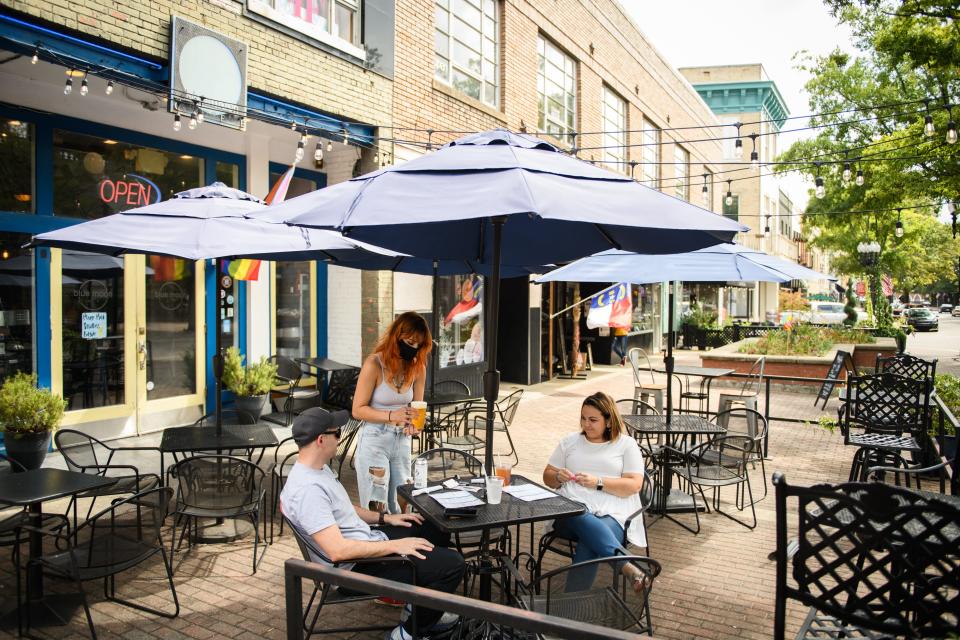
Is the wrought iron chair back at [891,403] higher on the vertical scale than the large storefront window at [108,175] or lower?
lower

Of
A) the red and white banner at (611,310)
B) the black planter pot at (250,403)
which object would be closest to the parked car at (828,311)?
the red and white banner at (611,310)

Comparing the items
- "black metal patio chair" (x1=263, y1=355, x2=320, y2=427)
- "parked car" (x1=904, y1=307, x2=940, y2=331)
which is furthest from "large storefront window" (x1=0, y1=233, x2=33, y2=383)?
"parked car" (x1=904, y1=307, x2=940, y2=331)

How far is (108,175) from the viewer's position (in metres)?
8.26

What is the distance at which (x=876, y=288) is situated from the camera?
939 inches

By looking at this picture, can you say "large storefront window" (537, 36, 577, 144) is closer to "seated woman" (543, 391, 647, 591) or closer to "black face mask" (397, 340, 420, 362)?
"black face mask" (397, 340, 420, 362)

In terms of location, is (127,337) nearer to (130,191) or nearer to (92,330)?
(92,330)

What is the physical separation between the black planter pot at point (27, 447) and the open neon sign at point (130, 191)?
303cm

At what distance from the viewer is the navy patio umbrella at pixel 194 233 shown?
499 centimetres

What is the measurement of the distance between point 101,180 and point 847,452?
9958 mm

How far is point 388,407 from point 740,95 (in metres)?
41.0

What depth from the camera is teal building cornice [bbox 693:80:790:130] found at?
3931 centimetres

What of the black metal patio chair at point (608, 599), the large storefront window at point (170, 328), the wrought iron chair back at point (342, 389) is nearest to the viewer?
the black metal patio chair at point (608, 599)

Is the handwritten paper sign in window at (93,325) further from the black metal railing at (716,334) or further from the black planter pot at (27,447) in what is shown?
the black metal railing at (716,334)

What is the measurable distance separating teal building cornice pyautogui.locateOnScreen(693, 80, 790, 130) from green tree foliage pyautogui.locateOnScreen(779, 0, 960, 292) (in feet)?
30.9
